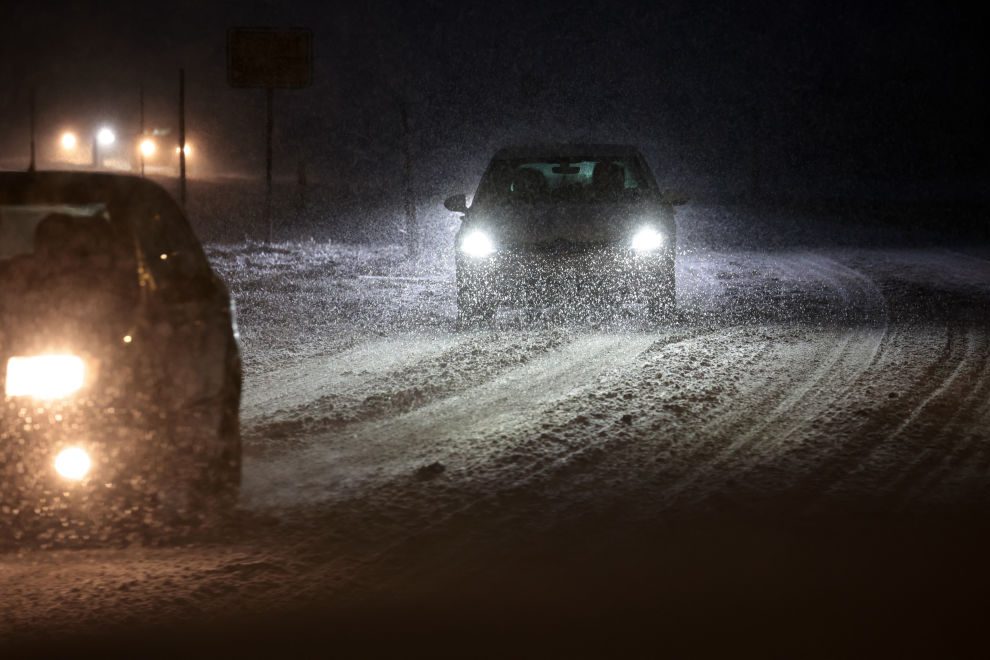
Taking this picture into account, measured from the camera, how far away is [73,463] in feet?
17.2

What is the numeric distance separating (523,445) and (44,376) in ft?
10.4

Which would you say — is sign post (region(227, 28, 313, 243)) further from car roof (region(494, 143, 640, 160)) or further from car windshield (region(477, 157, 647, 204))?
car windshield (region(477, 157, 647, 204))

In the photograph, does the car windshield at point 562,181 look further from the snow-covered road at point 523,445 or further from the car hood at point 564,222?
the snow-covered road at point 523,445

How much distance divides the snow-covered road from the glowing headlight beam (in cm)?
36

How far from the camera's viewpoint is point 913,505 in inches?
246

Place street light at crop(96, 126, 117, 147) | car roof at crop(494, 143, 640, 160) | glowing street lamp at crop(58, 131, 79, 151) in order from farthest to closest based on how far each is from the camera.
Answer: glowing street lamp at crop(58, 131, 79, 151), street light at crop(96, 126, 117, 147), car roof at crop(494, 143, 640, 160)

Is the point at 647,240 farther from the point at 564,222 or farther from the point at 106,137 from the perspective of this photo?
the point at 106,137

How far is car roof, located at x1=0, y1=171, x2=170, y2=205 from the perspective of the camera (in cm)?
573

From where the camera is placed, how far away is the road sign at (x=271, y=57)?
22719 mm

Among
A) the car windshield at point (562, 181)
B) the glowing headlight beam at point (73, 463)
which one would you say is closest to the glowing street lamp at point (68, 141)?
the car windshield at point (562, 181)

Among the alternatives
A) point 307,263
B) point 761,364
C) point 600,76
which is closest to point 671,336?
point 761,364

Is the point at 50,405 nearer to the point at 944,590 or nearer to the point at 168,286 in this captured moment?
the point at 168,286

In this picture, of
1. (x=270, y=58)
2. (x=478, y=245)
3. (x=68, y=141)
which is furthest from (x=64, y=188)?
Answer: (x=68, y=141)

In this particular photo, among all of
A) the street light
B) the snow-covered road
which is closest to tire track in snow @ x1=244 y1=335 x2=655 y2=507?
the snow-covered road
